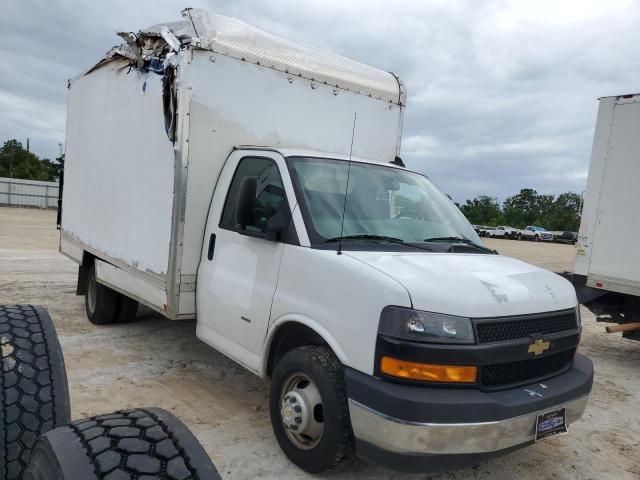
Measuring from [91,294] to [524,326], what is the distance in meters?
5.44

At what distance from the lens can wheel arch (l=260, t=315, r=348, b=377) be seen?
315cm

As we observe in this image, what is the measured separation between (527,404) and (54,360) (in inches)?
95.5

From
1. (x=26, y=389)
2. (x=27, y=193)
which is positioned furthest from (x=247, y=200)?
(x=27, y=193)

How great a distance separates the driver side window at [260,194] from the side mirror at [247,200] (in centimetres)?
8

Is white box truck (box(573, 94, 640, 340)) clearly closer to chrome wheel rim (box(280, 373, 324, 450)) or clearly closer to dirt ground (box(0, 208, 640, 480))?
dirt ground (box(0, 208, 640, 480))

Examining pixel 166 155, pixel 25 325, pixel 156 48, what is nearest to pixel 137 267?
pixel 166 155

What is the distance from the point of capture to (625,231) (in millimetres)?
6500

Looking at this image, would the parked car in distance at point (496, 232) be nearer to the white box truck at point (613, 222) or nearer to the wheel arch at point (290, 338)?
the white box truck at point (613, 222)

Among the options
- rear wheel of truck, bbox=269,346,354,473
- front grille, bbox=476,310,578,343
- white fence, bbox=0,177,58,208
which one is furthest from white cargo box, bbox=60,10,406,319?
white fence, bbox=0,177,58,208

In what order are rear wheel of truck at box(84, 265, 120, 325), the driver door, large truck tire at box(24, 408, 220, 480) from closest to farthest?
large truck tire at box(24, 408, 220, 480), the driver door, rear wheel of truck at box(84, 265, 120, 325)

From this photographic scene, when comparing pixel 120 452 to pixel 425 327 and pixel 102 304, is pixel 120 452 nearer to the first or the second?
pixel 425 327

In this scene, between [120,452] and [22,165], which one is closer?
[120,452]

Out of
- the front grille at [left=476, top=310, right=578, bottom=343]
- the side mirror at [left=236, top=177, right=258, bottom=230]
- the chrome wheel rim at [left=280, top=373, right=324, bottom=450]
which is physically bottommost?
the chrome wheel rim at [left=280, top=373, right=324, bottom=450]

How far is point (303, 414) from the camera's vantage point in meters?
3.17
